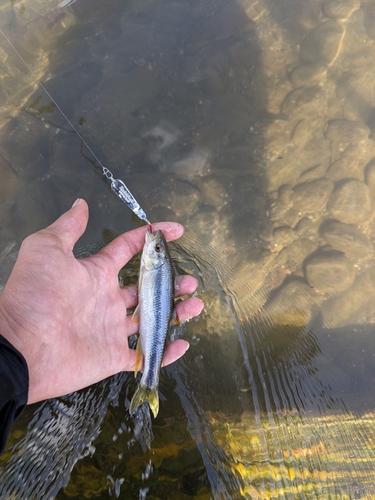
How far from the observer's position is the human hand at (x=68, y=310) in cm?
288

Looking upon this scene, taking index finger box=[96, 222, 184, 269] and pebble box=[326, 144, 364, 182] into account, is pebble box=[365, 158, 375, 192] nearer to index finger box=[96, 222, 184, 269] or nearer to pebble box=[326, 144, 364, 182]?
pebble box=[326, 144, 364, 182]

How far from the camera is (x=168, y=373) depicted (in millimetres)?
4250

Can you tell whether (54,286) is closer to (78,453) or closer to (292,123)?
(78,453)

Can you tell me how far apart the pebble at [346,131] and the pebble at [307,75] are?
0.91 meters

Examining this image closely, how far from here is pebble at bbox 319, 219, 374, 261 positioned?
6.04m

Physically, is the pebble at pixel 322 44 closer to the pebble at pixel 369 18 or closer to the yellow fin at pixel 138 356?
the pebble at pixel 369 18

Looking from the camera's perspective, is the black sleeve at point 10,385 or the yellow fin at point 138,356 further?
the yellow fin at point 138,356

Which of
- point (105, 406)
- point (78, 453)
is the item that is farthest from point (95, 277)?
point (78, 453)

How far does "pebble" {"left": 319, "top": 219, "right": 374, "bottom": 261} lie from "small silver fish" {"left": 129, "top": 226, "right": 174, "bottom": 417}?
12.6 feet

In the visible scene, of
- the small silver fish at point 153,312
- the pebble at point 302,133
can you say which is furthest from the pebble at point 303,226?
the small silver fish at point 153,312

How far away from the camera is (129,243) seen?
384 cm

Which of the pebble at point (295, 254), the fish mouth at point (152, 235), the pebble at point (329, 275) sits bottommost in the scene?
the pebble at point (329, 275)

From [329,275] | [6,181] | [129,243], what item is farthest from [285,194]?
[6,181]

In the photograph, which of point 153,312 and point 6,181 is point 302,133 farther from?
point 6,181
